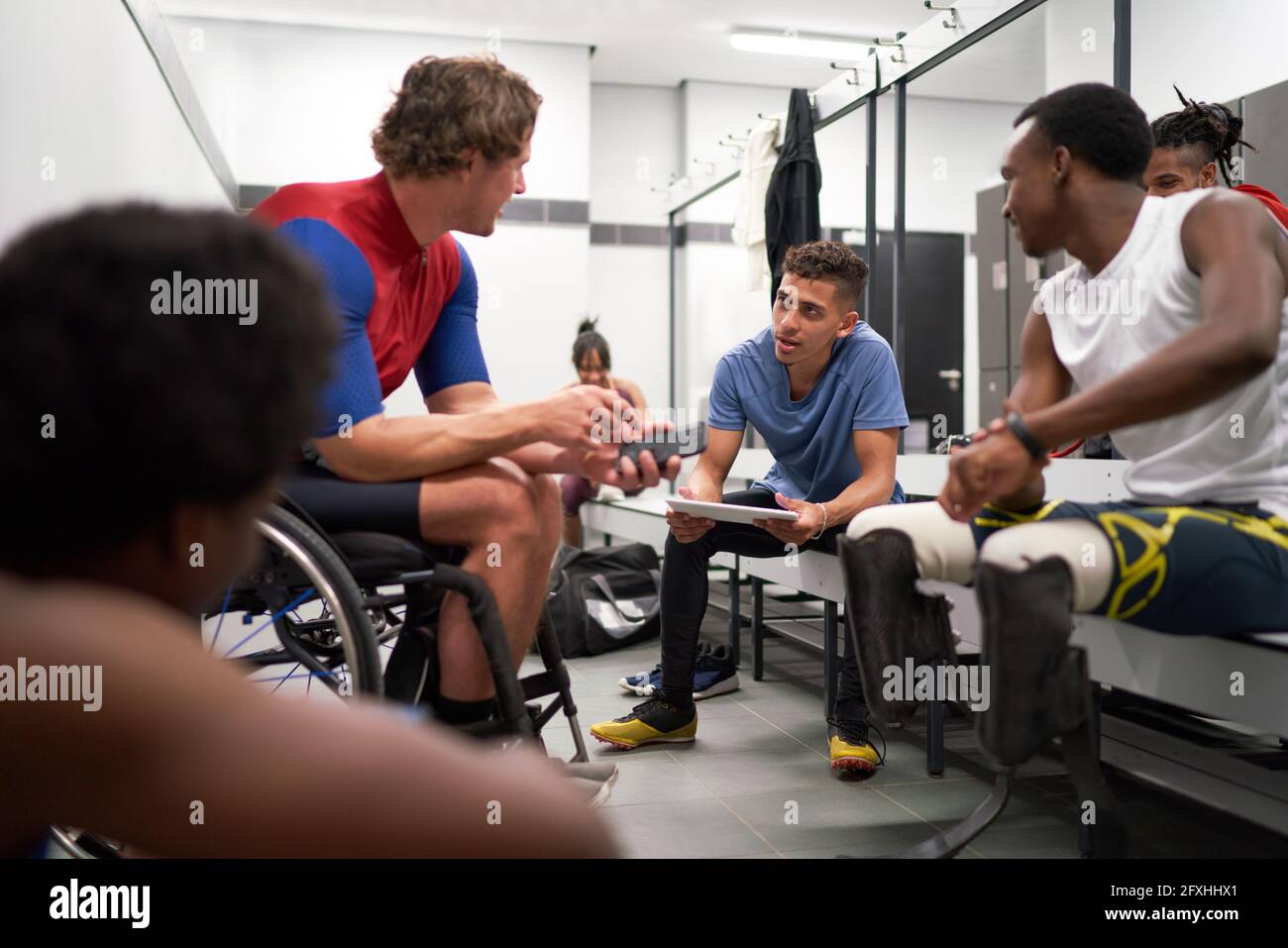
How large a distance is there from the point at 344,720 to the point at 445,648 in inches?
31.5

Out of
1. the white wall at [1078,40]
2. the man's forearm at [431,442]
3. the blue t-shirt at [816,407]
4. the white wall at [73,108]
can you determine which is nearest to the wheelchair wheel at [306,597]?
the man's forearm at [431,442]

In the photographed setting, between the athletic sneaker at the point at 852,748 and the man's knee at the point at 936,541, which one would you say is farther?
the athletic sneaker at the point at 852,748

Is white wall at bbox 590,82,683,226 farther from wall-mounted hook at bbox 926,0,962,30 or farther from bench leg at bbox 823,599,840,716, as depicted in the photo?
bench leg at bbox 823,599,840,716

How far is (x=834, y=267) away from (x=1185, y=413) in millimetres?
1193

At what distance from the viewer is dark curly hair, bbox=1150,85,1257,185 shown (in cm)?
229

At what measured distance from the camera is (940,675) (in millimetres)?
1384

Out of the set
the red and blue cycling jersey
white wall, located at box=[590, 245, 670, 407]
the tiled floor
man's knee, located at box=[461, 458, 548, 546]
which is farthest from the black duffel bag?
white wall, located at box=[590, 245, 670, 407]

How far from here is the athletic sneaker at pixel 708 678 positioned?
285 centimetres

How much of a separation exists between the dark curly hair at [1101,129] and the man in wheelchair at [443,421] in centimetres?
69

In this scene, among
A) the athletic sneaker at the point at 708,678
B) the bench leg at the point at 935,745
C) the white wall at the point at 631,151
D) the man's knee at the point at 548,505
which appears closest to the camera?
the man's knee at the point at 548,505

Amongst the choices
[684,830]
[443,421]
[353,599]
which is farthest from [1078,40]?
[353,599]

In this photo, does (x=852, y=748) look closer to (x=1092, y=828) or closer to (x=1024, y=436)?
(x=1092, y=828)

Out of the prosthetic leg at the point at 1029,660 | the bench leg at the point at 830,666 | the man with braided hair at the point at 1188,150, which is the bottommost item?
the bench leg at the point at 830,666

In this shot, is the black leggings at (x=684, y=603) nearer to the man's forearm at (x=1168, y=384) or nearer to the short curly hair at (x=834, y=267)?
the short curly hair at (x=834, y=267)
